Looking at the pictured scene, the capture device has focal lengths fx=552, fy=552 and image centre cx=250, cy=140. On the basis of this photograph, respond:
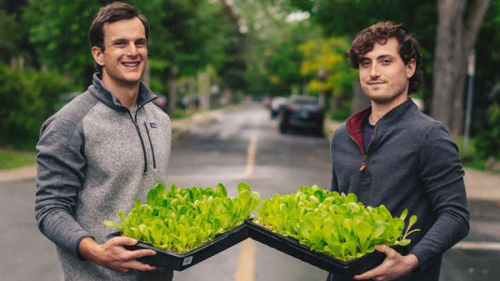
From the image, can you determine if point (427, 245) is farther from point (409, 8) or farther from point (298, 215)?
point (409, 8)

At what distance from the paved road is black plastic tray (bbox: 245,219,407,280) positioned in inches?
141

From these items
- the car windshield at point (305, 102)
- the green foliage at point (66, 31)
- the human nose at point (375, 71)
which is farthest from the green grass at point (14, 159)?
the car windshield at point (305, 102)

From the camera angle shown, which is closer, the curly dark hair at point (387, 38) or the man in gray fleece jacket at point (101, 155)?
the man in gray fleece jacket at point (101, 155)

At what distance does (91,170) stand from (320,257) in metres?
0.97

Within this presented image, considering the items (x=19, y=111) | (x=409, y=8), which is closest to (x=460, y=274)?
(x=19, y=111)

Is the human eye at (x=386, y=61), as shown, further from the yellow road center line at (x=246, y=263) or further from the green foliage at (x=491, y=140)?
the green foliage at (x=491, y=140)

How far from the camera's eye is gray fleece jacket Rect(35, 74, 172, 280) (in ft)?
6.81

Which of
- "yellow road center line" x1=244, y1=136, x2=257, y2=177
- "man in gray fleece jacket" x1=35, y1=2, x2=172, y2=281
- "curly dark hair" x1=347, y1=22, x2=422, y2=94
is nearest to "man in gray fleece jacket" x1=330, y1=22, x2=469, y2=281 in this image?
"curly dark hair" x1=347, y1=22, x2=422, y2=94

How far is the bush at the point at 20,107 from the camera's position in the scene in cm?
1577

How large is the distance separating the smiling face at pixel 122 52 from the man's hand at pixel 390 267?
1.23 meters

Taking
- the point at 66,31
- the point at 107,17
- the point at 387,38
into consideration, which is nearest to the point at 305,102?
the point at 66,31

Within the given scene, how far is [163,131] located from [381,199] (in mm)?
1024

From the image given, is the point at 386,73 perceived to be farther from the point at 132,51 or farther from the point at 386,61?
the point at 132,51

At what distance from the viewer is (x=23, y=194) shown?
10047 millimetres
